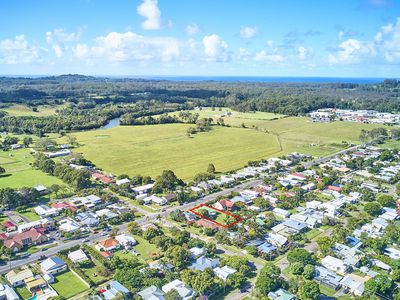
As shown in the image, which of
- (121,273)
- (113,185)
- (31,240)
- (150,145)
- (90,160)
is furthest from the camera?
(150,145)

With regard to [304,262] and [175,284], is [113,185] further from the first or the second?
[304,262]

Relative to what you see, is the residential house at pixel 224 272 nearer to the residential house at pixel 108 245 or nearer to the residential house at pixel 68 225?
the residential house at pixel 108 245

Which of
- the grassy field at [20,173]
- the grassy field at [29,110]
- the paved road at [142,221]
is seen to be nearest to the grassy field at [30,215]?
the paved road at [142,221]

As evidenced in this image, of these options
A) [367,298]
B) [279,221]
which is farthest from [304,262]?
[279,221]

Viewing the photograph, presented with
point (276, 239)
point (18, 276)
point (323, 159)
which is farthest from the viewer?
point (323, 159)

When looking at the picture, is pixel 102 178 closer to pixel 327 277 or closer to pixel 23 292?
pixel 23 292

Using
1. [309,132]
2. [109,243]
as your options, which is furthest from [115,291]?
[309,132]

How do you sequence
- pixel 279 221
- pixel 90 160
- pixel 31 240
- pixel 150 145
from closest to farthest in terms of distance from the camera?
pixel 31 240
pixel 279 221
pixel 90 160
pixel 150 145
